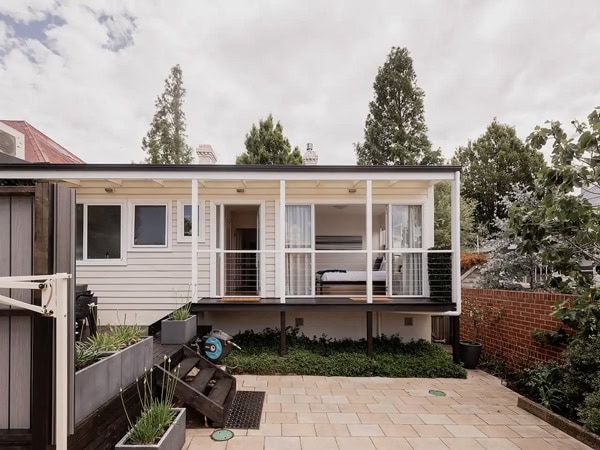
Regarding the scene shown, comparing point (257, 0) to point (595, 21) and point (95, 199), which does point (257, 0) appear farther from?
point (595, 21)

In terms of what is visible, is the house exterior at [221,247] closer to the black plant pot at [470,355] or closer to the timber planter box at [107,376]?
the black plant pot at [470,355]

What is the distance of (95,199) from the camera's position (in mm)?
7812

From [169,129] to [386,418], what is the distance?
24.2 m

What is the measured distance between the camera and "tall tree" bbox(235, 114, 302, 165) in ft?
66.3

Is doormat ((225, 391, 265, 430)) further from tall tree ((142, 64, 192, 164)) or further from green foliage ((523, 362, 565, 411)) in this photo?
tall tree ((142, 64, 192, 164))

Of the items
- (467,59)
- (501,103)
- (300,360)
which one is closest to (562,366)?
(300,360)

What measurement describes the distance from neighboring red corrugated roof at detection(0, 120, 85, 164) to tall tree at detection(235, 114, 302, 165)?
860 cm

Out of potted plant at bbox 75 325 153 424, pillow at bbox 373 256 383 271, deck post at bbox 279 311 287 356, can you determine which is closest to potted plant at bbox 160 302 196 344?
potted plant at bbox 75 325 153 424

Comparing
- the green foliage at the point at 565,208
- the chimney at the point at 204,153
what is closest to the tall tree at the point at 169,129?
the chimney at the point at 204,153

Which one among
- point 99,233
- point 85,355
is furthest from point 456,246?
point 99,233

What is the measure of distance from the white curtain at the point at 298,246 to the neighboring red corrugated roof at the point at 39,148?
33.9 feet

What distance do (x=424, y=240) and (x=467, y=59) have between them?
9188 mm

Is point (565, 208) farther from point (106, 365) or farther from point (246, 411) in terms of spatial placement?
point (106, 365)

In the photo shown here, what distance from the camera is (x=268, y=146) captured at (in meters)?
20.5
